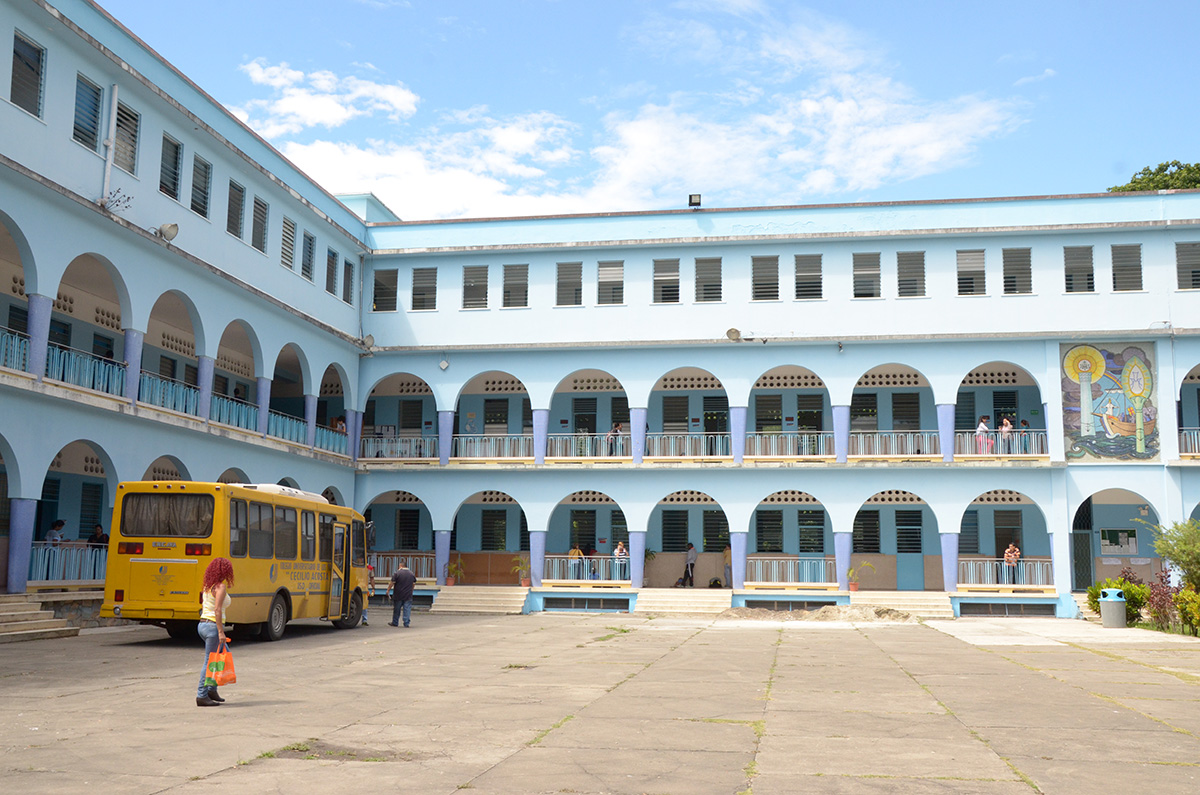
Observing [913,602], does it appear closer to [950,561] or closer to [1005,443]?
[950,561]

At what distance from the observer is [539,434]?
30031 millimetres

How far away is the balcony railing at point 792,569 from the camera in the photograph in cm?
2875

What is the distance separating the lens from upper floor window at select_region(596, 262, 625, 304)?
30.3m

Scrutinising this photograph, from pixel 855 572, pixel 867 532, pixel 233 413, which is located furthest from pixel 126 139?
pixel 867 532

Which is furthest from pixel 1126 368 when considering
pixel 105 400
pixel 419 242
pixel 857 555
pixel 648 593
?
pixel 105 400

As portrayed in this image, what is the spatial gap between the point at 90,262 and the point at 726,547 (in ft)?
58.6

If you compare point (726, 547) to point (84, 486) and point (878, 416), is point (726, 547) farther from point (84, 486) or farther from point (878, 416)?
point (84, 486)

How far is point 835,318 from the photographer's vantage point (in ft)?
95.3

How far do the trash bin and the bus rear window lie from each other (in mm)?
18395

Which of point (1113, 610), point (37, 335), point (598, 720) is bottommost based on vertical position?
point (598, 720)

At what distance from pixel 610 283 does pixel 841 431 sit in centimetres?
753

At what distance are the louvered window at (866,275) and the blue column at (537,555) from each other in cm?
1079

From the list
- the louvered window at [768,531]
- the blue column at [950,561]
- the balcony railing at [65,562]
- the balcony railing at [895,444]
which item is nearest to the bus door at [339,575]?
the balcony railing at [65,562]

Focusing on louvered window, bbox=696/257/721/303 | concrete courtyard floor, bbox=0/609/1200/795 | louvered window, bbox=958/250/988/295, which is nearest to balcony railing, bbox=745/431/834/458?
louvered window, bbox=696/257/721/303
